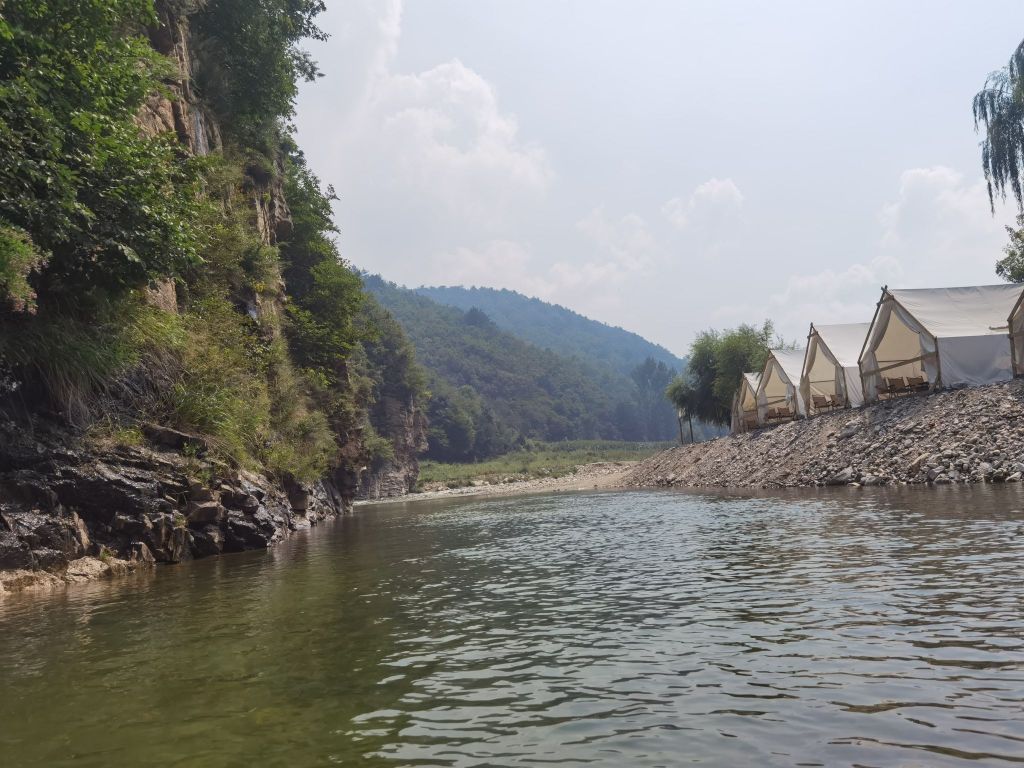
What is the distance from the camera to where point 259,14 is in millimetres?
32500

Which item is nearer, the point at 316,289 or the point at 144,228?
the point at 144,228

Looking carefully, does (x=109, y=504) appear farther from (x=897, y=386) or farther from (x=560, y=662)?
(x=897, y=386)

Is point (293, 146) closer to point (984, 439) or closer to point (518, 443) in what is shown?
point (984, 439)

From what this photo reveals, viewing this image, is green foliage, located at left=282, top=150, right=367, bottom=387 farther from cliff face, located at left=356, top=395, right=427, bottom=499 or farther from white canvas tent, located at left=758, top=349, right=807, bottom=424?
cliff face, located at left=356, top=395, right=427, bottom=499

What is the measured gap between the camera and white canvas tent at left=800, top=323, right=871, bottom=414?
36.8 metres

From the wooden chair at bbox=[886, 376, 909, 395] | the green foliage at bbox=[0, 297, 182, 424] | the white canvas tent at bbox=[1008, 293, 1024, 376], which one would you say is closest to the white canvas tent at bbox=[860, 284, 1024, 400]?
the wooden chair at bbox=[886, 376, 909, 395]

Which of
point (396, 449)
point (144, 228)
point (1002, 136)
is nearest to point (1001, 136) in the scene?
point (1002, 136)

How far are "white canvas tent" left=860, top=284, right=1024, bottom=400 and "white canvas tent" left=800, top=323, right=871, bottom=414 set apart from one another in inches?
73.1

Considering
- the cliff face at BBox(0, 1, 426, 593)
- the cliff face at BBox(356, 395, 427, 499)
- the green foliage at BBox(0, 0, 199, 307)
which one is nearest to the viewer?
the green foliage at BBox(0, 0, 199, 307)

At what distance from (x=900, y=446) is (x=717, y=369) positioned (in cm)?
3877

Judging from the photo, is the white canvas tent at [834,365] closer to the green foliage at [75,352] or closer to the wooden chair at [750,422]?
the wooden chair at [750,422]

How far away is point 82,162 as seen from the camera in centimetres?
1348

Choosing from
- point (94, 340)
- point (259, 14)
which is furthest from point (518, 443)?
Answer: point (94, 340)

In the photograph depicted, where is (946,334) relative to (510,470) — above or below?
above
